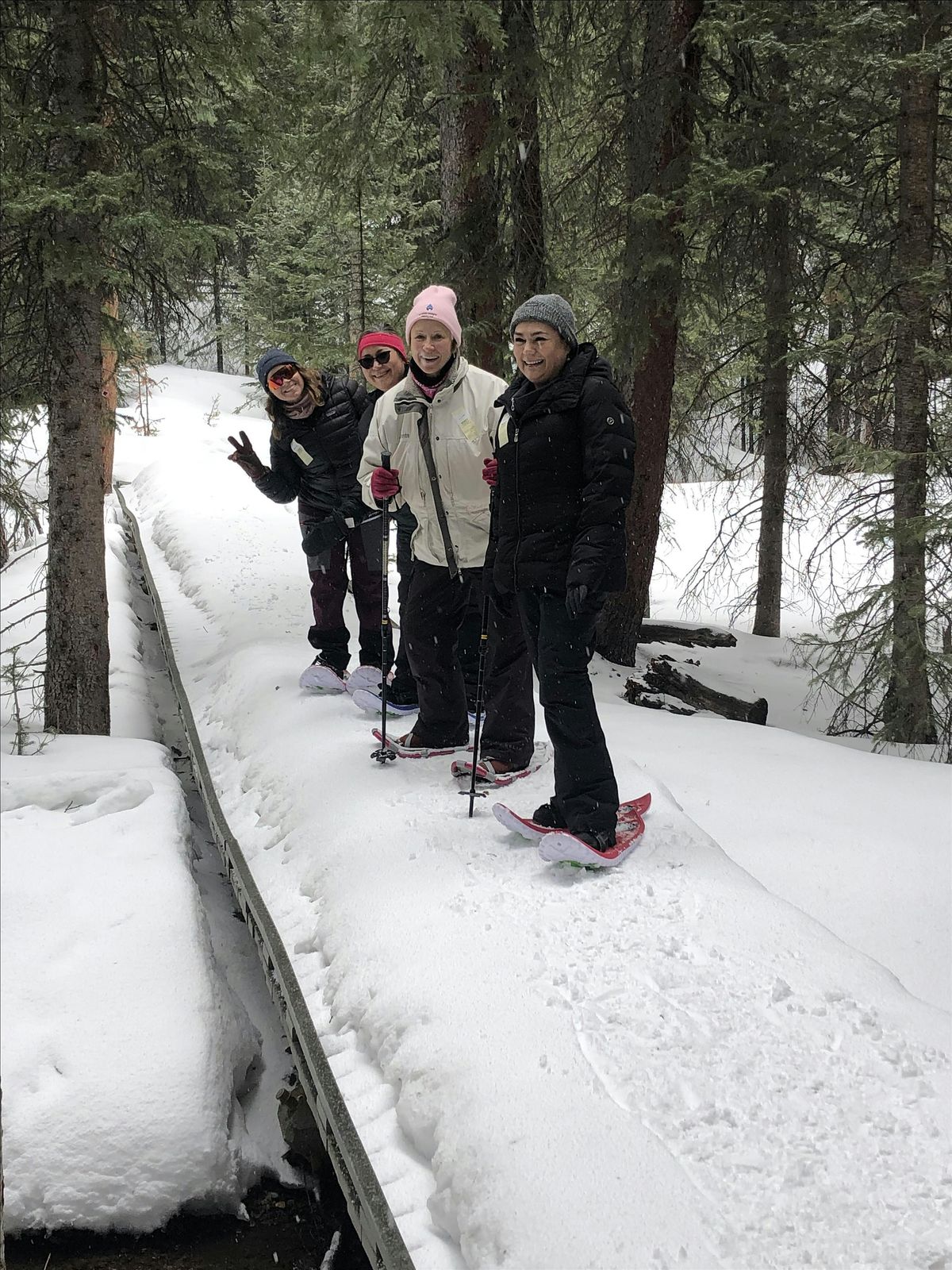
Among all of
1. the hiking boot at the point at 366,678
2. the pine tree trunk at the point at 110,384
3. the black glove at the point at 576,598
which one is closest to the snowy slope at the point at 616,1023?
the hiking boot at the point at 366,678

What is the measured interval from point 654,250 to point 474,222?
5.39 ft

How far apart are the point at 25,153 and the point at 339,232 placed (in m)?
16.2

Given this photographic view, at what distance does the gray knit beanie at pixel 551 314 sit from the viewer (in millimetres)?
4098

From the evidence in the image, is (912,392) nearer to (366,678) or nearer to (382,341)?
(382,341)

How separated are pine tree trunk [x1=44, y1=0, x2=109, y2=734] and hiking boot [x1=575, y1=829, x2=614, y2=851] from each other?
4161 mm

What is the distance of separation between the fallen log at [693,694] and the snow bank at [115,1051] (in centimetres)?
568

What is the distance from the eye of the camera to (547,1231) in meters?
2.57

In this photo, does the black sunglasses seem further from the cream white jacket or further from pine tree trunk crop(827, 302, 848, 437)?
pine tree trunk crop(827, 302, 848, 437)

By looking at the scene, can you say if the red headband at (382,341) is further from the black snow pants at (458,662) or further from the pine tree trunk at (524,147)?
the pine tree trunk at (524,147)

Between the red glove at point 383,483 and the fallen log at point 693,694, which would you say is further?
the fallen log at point 693,694

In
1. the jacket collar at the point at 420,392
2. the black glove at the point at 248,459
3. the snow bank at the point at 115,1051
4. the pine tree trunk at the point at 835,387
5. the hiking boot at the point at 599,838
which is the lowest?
the snow bank at the point at 115,1051

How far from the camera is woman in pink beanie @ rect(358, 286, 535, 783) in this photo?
507cm

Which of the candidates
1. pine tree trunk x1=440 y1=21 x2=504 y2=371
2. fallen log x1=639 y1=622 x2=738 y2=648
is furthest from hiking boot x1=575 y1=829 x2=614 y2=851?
fallen log x1=639 y1=622 x2=738 y2=648

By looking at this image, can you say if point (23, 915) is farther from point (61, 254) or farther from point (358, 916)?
point (61, 254)
